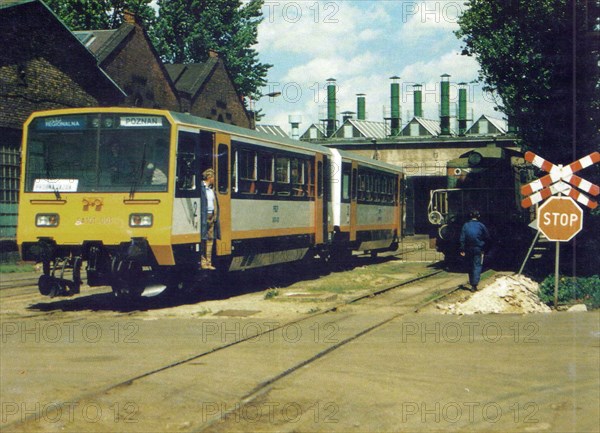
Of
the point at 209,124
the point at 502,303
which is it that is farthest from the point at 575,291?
the point at 209,124

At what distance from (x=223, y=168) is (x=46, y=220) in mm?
3227

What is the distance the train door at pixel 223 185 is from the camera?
49.1 ft

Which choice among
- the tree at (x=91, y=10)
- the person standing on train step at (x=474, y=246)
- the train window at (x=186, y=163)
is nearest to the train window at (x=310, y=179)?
the person standing on train step at (x=474, y=246)

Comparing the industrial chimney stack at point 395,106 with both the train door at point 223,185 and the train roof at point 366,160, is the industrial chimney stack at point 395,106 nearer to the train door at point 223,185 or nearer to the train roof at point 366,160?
the train roof at point 366,160

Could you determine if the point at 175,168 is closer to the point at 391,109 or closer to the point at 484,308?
the point at 484,308

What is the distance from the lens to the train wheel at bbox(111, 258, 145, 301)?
44.0 feet

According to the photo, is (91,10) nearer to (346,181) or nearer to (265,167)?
(346,181)

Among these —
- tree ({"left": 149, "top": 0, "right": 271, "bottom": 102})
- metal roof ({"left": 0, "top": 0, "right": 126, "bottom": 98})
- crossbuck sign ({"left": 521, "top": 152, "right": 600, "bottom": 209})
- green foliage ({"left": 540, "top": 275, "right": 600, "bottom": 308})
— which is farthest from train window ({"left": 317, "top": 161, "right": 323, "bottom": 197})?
tree ({"left": 149, "top": 0, "right": 271, "bottom": 102})

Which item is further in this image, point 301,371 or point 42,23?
point 42,23

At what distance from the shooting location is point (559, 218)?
13.9 metres

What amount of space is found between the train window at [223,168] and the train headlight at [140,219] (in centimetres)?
186

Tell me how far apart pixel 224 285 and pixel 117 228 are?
17.3 feet

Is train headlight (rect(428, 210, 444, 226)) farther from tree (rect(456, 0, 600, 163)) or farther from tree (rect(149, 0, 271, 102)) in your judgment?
tree (rect(149, 0, 271, 102))

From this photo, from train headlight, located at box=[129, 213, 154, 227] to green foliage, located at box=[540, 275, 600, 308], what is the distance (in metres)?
7.35
